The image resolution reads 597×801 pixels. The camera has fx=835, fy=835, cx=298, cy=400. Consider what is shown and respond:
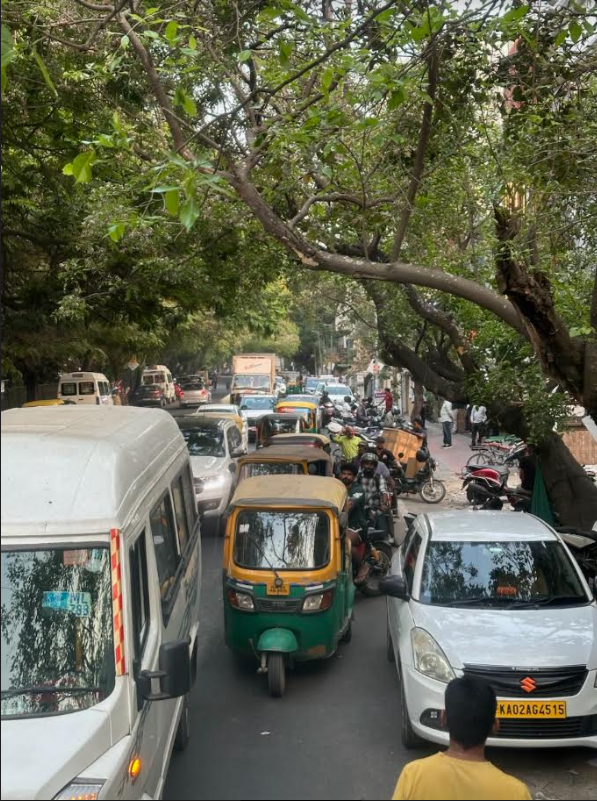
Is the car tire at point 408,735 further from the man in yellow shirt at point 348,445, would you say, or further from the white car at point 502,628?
the man in yellow shirt at point 348,445

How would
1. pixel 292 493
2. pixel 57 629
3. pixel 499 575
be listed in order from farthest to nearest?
pixel 292 493 → pixel 499 575 → pixel 57 629

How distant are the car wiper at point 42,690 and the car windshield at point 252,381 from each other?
36681 mm

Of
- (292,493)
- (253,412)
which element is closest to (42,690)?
(292,493)

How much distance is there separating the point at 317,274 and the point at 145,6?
10.8 m

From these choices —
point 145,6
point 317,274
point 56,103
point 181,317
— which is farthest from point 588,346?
point 317,274

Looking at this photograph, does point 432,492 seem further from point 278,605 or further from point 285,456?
point 278,605

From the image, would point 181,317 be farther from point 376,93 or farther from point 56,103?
point 376,93

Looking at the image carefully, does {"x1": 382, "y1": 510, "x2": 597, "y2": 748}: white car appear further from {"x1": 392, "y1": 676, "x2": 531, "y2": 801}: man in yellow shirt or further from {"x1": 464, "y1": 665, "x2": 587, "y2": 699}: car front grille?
{"x1": 392, "y1": 676, "x2": 531, "y2": 801}: man in yellow shirt

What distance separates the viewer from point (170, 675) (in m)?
3.97

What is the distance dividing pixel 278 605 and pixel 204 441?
7763 millimetres

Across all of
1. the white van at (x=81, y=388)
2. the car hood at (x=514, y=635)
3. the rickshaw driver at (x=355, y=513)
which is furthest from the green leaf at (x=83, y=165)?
the white van at (x=81, y=388)

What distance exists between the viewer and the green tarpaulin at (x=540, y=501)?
1298cm

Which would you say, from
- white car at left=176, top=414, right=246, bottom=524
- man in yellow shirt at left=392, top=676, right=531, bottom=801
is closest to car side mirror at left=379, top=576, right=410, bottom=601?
man in yellow shirt at left=392, top=676, right=531, bottom=801

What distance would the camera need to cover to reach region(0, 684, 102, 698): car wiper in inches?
149
